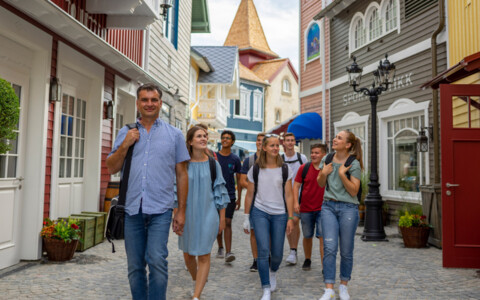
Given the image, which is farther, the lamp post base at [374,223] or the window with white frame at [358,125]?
the window with white frame at [358,125]

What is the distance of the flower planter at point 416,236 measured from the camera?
7.71 metres

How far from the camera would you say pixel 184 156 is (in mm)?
3535

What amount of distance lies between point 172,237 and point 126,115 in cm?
337

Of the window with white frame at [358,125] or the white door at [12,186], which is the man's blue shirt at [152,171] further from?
the window with white frame at [358,125]

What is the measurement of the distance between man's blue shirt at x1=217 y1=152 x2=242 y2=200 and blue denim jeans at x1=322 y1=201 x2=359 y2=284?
6.66 ft

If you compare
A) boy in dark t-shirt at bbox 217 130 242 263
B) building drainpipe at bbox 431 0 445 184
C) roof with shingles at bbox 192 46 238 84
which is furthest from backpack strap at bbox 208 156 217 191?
roof with shingles at bbox 192 46 238 84

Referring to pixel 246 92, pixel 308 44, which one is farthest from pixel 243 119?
pixel 308 44

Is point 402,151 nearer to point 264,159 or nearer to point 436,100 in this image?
point 436,100

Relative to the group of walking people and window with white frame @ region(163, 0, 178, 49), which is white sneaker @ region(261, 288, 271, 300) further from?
window with white frame @ region(163, 0, 178, 49)

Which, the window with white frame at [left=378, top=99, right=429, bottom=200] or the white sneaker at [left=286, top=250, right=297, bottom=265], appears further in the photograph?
the window with white frame at [left=378, top=99, right=429, bottom=200]

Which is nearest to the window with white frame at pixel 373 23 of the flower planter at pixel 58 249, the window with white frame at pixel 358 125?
the window with white frame at pixel 358 125

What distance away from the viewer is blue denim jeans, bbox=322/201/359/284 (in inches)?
175

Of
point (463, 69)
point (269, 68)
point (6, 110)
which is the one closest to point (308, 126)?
point (463, 69)

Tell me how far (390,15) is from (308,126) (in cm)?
446
